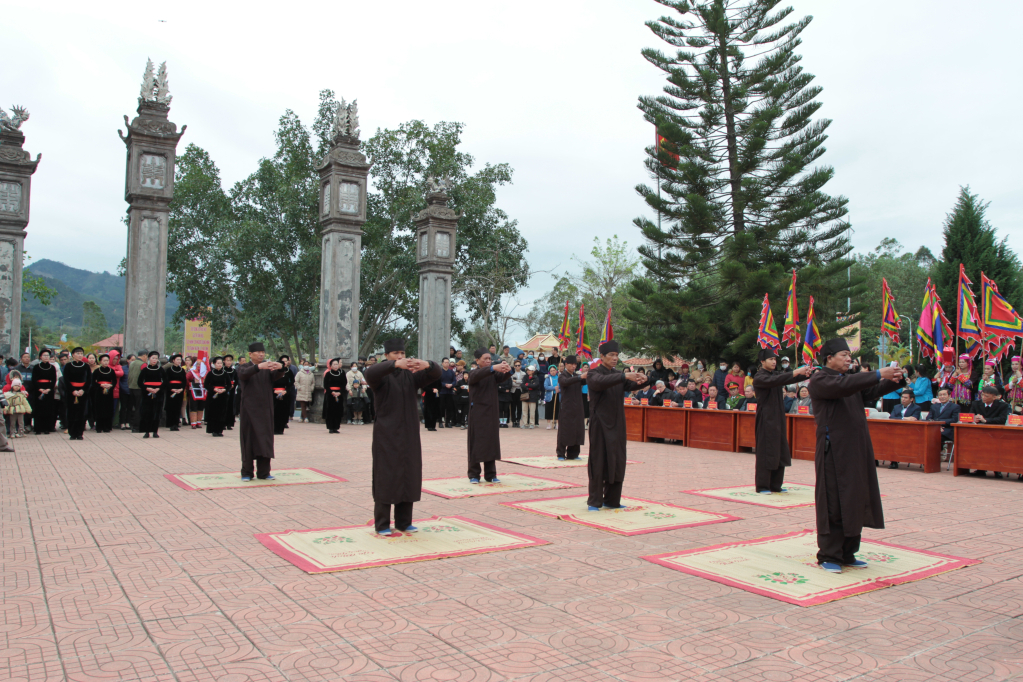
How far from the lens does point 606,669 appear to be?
11.5 feet

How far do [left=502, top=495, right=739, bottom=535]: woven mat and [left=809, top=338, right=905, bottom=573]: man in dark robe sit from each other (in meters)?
1.67

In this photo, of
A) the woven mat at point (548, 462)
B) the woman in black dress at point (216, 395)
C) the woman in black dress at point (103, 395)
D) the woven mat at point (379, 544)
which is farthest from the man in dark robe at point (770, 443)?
the woman in black dress at point (103, 395)

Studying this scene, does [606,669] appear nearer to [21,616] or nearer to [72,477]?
[21,616]

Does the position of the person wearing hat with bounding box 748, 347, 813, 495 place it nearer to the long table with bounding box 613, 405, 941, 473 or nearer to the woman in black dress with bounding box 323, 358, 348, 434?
the long table with bounding box 613, 405, 941, 473

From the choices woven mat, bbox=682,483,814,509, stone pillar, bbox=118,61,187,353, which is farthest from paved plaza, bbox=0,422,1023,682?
stone pillar, bbox=118,61,187,353

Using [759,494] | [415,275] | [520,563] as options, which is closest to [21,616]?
[520,563]

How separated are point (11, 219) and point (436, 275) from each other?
982cm

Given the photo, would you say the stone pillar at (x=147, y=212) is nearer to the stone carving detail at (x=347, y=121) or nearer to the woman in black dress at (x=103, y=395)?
the woman in black dress at (x=103, y=395)

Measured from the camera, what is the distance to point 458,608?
4391 mm

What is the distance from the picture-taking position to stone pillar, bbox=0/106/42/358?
670 inches

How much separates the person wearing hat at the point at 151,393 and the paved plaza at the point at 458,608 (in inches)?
270

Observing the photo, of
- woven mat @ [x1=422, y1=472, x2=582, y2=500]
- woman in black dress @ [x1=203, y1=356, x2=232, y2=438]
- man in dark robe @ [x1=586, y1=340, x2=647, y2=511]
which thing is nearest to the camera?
man in dark robe @ [x1=586, y1=340, x2=647, y2=511]

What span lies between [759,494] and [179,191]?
21.9 m

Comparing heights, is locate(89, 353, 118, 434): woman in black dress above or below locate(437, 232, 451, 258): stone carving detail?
below
